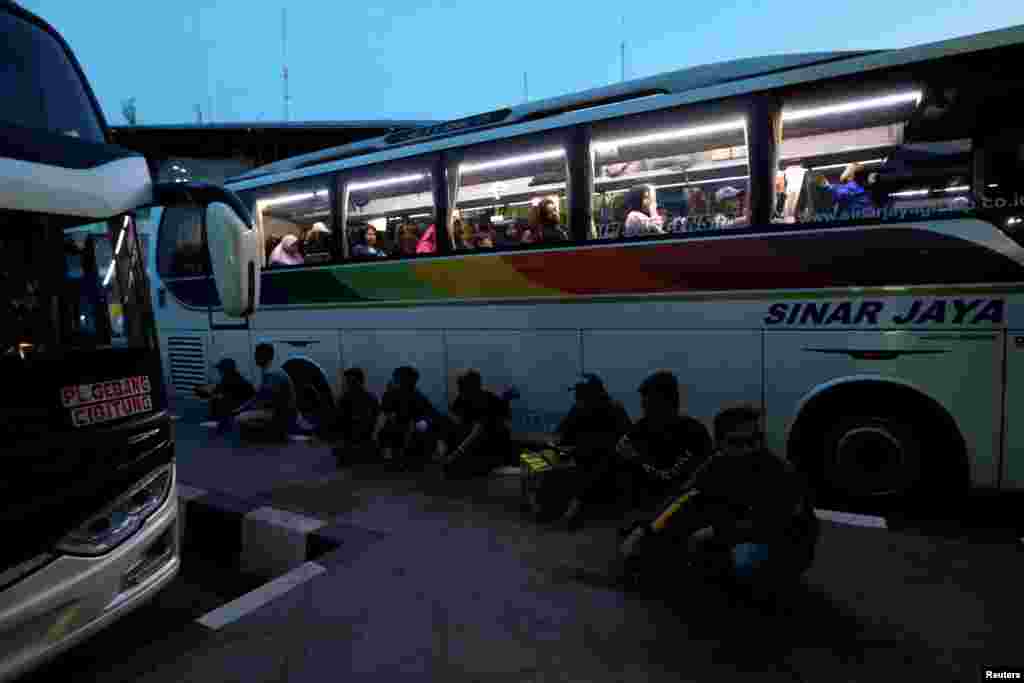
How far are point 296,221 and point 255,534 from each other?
443 cm

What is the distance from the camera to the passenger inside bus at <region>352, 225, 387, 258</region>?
6.72 m

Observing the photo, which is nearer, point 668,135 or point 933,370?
point 933,370

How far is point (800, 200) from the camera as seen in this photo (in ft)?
14.9

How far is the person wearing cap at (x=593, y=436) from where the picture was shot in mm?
4695

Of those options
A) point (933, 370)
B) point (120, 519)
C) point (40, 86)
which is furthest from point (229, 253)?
point (933, 370)

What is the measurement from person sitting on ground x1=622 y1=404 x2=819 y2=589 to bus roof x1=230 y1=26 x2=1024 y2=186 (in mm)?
2906

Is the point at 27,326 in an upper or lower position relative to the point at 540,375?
upper

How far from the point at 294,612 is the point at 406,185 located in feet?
15.2

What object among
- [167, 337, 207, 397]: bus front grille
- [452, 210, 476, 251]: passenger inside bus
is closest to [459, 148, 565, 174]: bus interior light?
[452, 210, 476, 251]: passenger inside bus

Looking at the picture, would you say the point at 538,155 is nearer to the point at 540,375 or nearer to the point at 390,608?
the point at 540,375

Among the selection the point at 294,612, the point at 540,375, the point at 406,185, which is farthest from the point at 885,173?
the point at 294,612

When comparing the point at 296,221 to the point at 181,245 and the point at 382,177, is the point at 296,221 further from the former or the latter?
the point at 181,245

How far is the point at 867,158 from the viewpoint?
4.43 metres

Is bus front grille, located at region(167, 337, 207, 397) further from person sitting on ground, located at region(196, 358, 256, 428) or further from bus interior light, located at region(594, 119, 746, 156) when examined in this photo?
bus interior light, located at region(594, 119, 746, 156)
